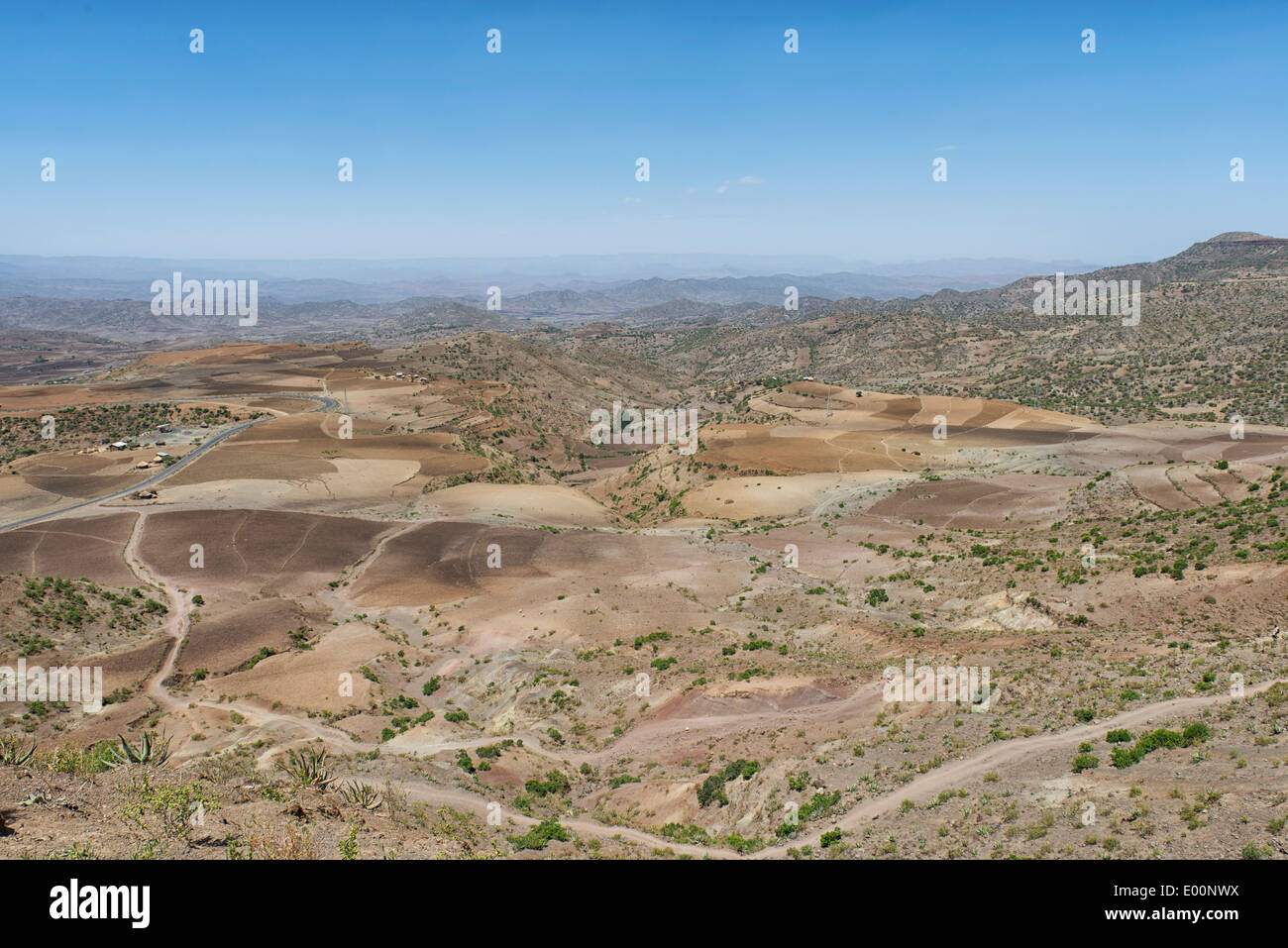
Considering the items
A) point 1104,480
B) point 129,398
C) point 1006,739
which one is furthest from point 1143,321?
point 129,398

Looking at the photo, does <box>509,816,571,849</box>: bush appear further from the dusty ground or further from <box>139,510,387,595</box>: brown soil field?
<box>139,510,387,595</box>: brown soil field

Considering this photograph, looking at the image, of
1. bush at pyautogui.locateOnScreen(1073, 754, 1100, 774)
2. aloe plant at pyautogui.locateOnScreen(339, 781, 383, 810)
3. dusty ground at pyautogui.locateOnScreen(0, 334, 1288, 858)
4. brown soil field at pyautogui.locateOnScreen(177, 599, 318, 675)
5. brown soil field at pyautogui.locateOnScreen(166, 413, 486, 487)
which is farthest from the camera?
brown soil field at pyautogui.locateOnScreen(166, 413, 486, 487)

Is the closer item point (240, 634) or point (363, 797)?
point (363, 797)

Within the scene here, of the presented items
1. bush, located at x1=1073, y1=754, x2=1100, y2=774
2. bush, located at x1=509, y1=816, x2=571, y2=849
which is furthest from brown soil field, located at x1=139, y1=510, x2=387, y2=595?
bush, located at x1=1073, y1=754, x2=1100, y2=774

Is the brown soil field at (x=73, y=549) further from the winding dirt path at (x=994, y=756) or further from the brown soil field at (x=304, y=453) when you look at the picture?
the winding dirt path at (x=994, y=756)

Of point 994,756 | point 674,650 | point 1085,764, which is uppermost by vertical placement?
point 1085,764

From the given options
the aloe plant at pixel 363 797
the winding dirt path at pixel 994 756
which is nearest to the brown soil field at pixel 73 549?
the aloe plant at pixel 363 797

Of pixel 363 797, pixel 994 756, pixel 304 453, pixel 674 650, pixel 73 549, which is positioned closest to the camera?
pixel 363 797

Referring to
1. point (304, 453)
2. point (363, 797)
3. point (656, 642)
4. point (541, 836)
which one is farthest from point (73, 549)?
point (541, 836)

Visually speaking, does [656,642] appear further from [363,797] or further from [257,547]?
[257,547]

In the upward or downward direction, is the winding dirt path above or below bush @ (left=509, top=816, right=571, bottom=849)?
above
